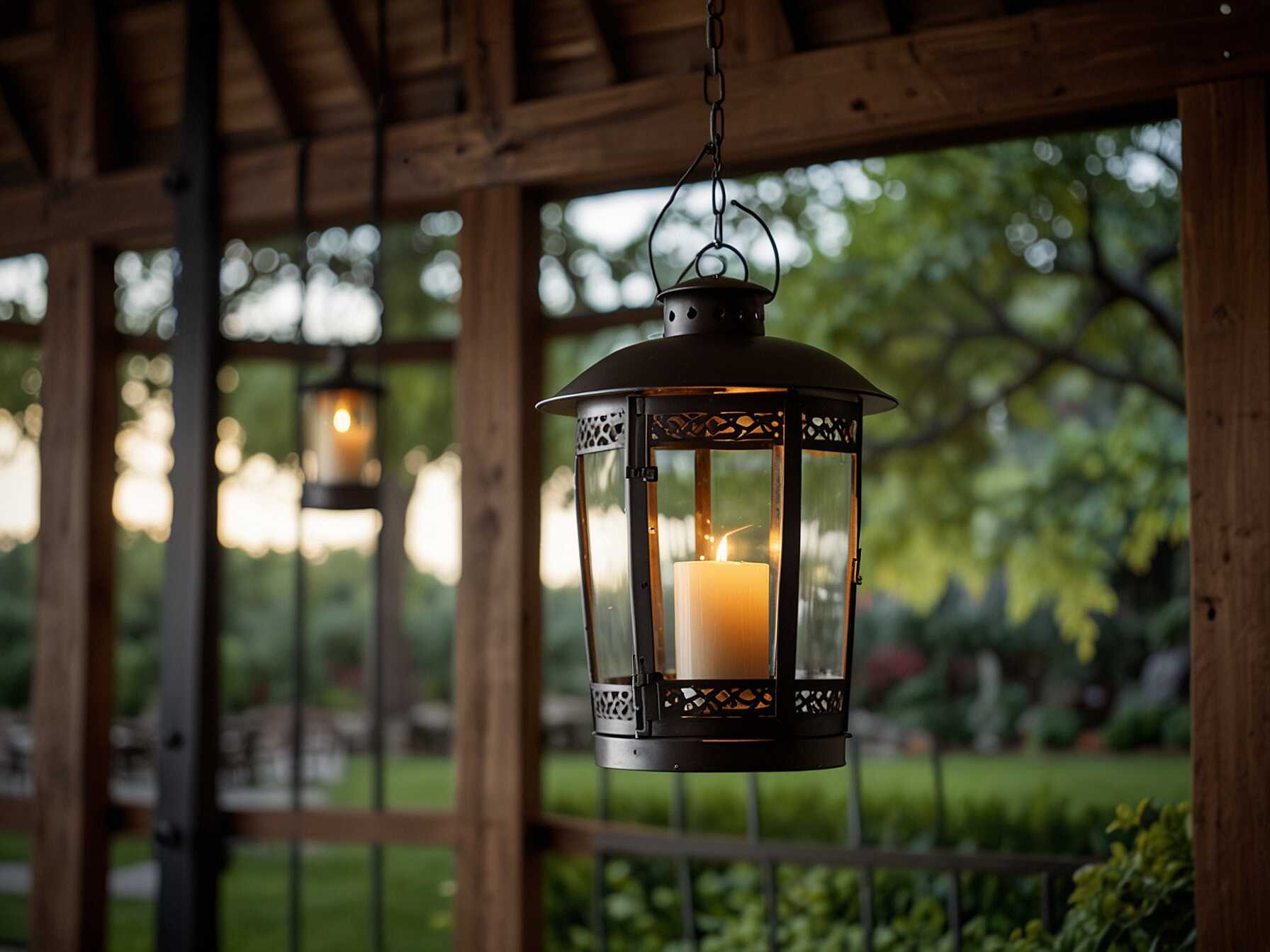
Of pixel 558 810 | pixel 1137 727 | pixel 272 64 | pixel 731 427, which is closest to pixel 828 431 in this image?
pixel 731 427

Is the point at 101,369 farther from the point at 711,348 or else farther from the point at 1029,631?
the point at 1029,631

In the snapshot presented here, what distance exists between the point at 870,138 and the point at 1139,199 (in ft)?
12.7

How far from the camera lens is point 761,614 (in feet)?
5.12

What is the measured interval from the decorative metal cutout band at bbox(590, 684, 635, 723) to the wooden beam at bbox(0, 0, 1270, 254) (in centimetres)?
178

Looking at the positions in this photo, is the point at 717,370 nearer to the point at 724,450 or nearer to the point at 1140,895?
the point at 724,450

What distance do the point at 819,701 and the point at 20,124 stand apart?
12.1 ft

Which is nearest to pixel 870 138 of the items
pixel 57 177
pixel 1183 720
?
pixel 57 177

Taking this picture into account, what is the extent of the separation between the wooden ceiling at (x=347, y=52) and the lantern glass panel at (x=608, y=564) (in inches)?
68.8

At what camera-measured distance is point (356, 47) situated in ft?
12.0

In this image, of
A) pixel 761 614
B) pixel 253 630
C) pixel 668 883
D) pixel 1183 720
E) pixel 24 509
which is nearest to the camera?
pixel 761 614

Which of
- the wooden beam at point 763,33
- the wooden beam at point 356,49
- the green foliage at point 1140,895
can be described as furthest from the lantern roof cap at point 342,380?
the green foliage at point 1140,895

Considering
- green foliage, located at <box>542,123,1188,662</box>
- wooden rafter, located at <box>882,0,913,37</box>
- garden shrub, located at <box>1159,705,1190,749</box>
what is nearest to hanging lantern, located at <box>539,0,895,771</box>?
wooden rafter, located at <box>882,0,913,37</box>

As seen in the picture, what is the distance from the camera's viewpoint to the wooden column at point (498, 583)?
10.9ft

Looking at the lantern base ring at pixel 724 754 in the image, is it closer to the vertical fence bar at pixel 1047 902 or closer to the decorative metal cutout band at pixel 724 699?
the decorative metal cutout band at pixel 724 699
